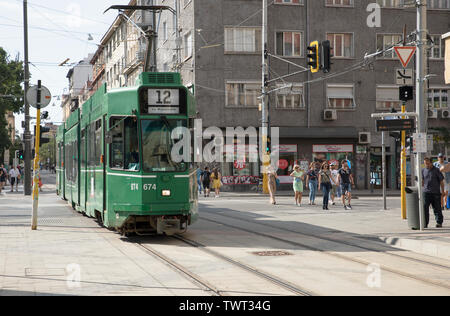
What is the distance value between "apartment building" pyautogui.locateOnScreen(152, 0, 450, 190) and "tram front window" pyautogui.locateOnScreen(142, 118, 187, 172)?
24.9 m

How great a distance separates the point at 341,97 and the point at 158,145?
28.5 m

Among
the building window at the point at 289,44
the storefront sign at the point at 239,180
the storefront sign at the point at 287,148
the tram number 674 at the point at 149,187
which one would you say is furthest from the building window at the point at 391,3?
the tram number 674 at the point at 149,187

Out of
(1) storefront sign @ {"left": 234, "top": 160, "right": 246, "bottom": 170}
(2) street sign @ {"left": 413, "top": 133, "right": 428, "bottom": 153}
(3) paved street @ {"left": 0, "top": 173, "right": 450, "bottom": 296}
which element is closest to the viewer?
(3) paved street @ {"left": 0, "top": 173, "right": 450, "bottom": 296}

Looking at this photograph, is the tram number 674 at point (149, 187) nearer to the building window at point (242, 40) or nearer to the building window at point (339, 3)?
the building window at point (242, 40)

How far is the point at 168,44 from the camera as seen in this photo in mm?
44094

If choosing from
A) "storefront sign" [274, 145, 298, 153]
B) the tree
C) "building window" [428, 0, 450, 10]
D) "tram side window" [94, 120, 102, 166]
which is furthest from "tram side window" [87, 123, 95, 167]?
the tree

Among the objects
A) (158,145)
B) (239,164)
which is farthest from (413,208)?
(239,164)

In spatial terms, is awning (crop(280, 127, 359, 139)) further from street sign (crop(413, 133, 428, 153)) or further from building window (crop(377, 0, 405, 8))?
street sign (crop(413, 133, 428, 153))

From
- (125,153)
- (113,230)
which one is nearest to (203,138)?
(113,230)

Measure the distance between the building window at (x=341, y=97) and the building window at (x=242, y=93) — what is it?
182 inches

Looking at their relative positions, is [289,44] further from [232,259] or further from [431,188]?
[232,259]

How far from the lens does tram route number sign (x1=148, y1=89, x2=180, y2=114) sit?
12656mm
